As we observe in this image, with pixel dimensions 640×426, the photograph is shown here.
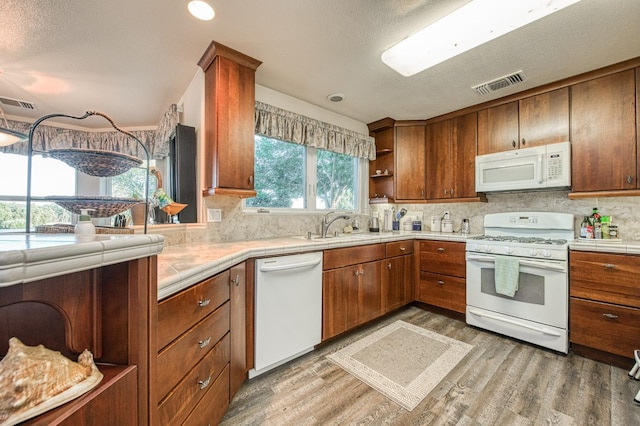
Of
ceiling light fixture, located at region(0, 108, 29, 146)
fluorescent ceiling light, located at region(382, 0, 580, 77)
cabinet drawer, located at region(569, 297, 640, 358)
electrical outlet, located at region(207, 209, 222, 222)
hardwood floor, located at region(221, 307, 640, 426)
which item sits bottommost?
hardwood floor, located at region(221, 307, 640, 426)

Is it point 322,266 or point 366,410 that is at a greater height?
point 322,266

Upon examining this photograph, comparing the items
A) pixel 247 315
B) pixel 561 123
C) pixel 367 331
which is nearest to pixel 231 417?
pixel 247 315

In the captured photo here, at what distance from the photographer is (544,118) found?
247 centimetres

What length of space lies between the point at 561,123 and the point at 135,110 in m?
4.60

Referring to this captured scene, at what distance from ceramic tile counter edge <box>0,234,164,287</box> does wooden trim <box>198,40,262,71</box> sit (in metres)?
1.75

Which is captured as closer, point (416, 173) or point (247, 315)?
point (247, 315)

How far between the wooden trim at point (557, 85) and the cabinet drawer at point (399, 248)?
62.9 inches

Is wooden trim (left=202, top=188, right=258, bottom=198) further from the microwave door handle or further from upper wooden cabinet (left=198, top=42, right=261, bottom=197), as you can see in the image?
the microwave door handle

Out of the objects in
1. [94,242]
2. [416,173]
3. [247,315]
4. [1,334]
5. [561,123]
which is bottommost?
[247,315]

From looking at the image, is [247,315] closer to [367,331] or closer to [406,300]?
[367,331]

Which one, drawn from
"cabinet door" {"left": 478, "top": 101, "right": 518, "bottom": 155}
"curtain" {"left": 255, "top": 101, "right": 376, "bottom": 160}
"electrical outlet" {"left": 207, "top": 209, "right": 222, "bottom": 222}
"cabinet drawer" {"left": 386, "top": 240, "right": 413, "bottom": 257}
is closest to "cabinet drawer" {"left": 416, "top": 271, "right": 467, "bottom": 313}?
"cabinet drawer" {"left": 386, "top": 240, "right": 413, "bottom": 257}

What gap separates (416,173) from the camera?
3.34 m

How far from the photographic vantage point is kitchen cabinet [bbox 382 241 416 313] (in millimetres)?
2649

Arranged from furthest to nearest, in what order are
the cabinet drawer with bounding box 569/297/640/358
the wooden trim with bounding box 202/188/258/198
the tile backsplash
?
the tile backsplash
the wooden trim with bounding box 202/188/258/198
the cabinet drawer with bounding box 569/297/640/358
